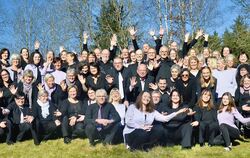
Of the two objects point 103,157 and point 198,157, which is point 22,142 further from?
point 198,157

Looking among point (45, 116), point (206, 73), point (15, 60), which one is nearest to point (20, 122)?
point (45, 116)

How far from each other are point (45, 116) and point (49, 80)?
1.05 metres

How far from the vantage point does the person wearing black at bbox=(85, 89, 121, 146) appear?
10.1 meters

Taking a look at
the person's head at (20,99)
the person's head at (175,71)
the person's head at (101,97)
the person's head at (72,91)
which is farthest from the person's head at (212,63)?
the person's head at (20,99)

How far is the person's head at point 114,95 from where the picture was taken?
1063cm

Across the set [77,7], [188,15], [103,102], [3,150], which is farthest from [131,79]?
[77,7]

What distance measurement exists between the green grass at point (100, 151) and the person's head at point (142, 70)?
7.03ft

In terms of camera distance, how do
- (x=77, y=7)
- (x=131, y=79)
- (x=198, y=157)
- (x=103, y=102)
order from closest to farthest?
(x=198, y=157) < (x=103, y=102) < (x=131, y=79) < (x=77, y=7)

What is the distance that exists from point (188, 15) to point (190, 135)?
65.8 ft

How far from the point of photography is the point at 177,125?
9883 mm

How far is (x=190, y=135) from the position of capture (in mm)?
9656

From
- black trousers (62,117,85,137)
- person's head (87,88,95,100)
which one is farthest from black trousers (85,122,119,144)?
person's head (87,88,95,100)

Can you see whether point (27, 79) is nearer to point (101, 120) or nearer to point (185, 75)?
point (101, 120)

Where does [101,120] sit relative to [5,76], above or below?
below
